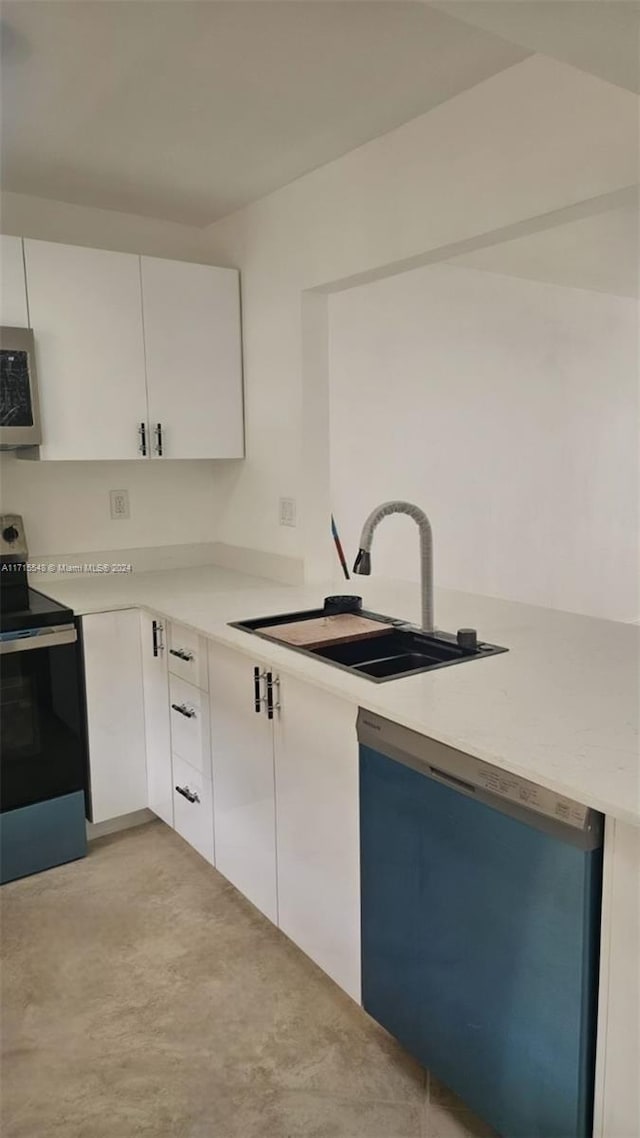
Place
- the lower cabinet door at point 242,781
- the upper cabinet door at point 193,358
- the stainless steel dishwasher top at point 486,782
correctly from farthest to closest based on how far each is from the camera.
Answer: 1. the upper cabinet door at point 193,358
2. the lower cabinet door at point 242,781
3. the stainless steel dishwasher top at point 486,782

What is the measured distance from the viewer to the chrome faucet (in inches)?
75.4

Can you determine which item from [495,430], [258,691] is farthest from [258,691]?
[495,430]

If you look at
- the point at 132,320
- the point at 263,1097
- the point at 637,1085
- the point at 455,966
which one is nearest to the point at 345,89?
the point at 132,320

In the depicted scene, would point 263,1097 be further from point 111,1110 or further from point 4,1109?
point 4,1109

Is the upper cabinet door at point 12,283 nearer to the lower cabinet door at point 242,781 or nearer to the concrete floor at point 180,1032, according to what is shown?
the lower cabinet door at point 242,781

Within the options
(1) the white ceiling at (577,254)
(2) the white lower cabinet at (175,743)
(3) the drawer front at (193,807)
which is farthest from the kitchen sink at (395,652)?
(1) the white ceiling at (577,254)

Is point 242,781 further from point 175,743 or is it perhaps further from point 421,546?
point 421,546

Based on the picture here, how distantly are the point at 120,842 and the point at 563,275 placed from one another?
360 cm

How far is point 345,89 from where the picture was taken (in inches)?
75.8

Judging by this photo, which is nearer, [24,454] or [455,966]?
[455,966]

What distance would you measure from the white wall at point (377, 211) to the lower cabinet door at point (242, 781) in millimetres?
804

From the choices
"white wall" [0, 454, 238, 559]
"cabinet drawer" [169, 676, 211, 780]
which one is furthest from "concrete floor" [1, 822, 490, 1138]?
"white wall" [0, 454, 238, 559]

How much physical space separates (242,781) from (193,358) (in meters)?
1.61

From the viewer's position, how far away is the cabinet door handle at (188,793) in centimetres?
242
